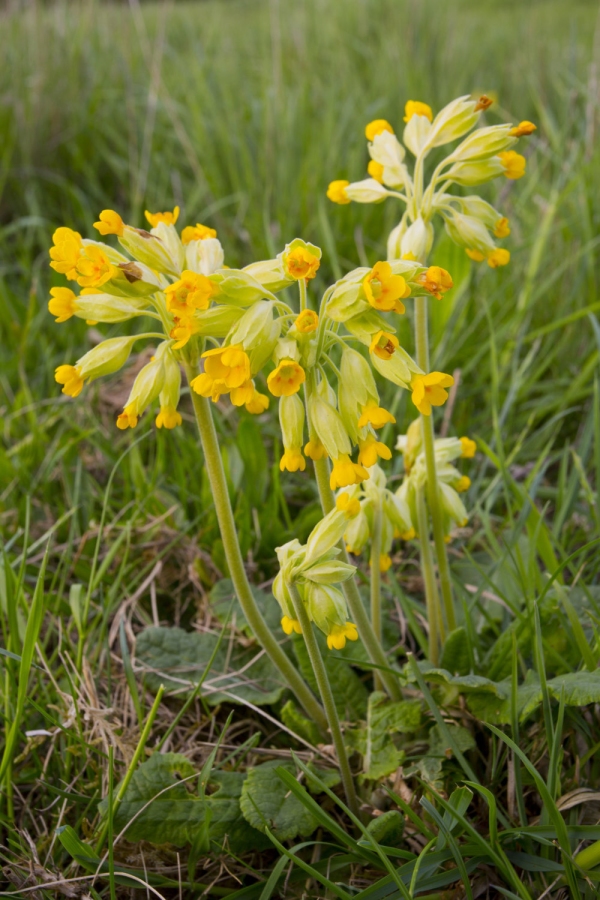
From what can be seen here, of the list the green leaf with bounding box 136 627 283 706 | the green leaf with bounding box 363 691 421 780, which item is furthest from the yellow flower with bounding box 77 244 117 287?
the green leaf with bounding box 363 691 421 780

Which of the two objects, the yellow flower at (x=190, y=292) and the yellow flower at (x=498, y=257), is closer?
the yellow flower at (x=190, y=292)

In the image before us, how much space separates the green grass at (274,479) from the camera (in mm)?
1697

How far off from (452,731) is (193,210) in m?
3.38

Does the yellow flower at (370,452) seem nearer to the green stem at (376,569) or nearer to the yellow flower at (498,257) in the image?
the green stem at (376,569)

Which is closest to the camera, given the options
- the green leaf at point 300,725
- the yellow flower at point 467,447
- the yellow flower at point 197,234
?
the yellow flower at point 197,234

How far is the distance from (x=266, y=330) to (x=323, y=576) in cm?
49

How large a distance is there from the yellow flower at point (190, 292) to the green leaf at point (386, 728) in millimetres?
1063

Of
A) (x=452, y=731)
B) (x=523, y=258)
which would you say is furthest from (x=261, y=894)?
(x=523, y=258)

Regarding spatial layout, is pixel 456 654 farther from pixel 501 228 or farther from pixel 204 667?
pixel 501 228

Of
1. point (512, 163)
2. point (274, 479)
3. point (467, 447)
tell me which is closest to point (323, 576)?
point (467, 447)

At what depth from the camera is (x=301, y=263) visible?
1.40 metres

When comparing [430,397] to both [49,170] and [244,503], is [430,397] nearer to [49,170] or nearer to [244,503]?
[244,503]

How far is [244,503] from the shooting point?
2438 mm

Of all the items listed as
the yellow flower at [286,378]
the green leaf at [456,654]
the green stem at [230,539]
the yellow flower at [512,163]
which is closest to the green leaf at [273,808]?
the green stem at [230,539]
